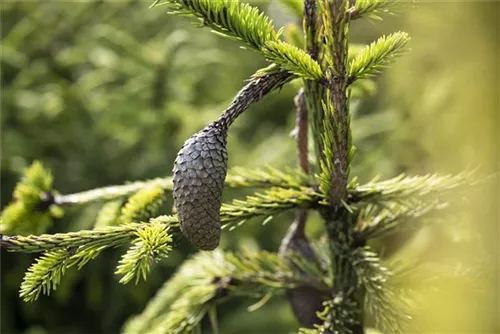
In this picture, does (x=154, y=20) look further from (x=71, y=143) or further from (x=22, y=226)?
(x=22, y=226)

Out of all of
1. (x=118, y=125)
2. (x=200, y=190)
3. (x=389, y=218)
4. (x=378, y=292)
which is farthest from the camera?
(x=118, y=125)

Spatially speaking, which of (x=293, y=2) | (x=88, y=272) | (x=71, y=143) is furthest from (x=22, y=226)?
(x=71, y=143)

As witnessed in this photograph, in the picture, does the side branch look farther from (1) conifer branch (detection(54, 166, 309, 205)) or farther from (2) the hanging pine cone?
(1) conifer branch (detection(54, 166, 309, 205))

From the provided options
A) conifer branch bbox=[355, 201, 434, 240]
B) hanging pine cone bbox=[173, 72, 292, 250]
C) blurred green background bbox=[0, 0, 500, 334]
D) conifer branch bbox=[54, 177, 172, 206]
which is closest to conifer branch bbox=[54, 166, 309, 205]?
conifer branch bbox=[54, 177, 172, 206]

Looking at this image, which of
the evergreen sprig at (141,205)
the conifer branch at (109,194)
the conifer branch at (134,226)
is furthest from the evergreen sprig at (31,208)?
the conifer branch at (134,226)

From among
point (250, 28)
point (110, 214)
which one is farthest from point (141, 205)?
point (250, 28)

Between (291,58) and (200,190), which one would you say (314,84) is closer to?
(291,58)
